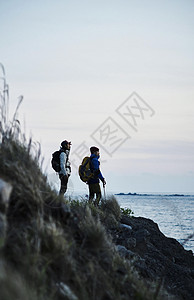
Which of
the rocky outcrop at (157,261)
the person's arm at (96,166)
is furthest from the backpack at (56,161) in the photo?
the rocky outcrop at (157,261)

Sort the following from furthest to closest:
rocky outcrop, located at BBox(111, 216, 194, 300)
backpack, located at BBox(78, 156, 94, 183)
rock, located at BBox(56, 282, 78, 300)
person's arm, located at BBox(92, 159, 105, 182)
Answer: backpack, located at BBox(78, 156, 94, 183)
person's arm, located at BBox(92, 159, 105, 182)
rocky outcrop, located at BBox(111, 216, 194, 300)
rock, located at BBox(56, 282, 78, 300)

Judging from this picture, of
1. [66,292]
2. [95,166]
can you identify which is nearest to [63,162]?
[95,166]

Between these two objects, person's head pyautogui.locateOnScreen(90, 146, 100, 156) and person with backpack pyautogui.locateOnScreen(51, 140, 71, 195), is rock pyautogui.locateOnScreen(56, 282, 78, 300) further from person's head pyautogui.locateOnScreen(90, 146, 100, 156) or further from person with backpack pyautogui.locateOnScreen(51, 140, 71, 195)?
person's head pyautogui.locateOnScreen(90, 146, 100, 156)

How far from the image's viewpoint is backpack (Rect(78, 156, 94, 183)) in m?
11.2

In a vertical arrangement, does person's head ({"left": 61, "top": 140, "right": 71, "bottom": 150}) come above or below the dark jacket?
above

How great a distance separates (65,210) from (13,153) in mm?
992

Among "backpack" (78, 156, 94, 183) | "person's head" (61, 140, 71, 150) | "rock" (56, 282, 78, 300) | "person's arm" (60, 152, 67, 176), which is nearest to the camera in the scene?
"rock" (56, 282, 78, 300)

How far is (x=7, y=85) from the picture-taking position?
5566 millimetres

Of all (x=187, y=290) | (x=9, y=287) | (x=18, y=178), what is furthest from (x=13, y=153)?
(x=187, y=290)

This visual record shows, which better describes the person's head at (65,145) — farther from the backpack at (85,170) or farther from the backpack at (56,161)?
the backpack at (85,170)

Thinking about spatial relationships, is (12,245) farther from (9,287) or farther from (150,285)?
(150,285)

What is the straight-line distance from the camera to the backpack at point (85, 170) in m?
11.2

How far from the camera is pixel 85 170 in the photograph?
1125 cm

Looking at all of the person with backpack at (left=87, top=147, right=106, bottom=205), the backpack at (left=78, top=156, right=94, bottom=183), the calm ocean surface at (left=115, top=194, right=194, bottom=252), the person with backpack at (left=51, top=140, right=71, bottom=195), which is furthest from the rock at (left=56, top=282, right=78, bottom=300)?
the backpack at (left=78, top=156, right=94, bottom=183)
